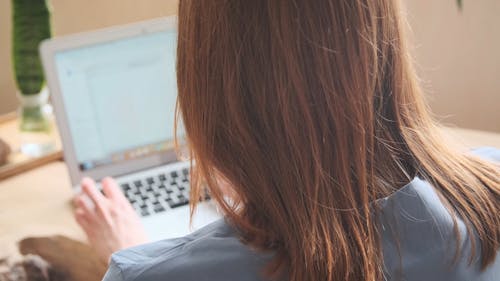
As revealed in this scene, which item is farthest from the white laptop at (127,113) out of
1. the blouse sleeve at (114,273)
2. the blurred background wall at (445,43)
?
the blurred background wall at (445,43)

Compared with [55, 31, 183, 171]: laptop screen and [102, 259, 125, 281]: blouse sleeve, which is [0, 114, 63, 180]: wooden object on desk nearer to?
[55, 31, 183, 171]: laptop screen

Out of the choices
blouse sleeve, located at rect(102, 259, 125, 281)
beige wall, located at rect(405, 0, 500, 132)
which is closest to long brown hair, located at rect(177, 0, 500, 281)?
blouse sleeve, located at rect(102, 259, 125, 281)

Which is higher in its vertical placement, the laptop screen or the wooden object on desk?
the laptop screen

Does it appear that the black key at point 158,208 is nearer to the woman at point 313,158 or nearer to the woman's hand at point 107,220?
the woman's hand at point 107,220

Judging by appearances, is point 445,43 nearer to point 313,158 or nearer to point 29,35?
point 29,35

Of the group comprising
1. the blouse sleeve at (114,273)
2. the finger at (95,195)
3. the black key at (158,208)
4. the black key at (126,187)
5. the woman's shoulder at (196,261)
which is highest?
the woman's shoulder at (196,261)

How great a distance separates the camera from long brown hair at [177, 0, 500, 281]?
584mm

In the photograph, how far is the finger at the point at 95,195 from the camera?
0.99 meters

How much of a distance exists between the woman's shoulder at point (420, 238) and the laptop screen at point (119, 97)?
0.62 m

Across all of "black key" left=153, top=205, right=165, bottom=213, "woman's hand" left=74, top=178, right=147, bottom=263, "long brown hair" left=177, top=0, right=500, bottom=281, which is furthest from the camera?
"black key" left=153, top=205, right=165, bottom=213

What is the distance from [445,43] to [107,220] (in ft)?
3.26

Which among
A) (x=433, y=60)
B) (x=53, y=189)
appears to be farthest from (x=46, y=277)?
(x=433, y=60)

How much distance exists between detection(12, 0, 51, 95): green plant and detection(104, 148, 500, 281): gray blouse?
2.19 ft

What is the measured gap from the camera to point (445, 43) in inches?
63.6
